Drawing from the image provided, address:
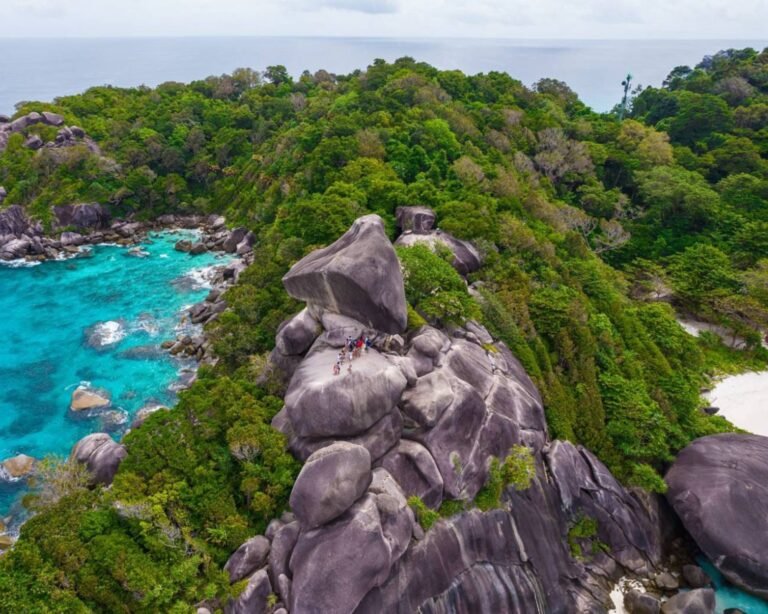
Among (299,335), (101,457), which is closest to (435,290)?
(299,335)

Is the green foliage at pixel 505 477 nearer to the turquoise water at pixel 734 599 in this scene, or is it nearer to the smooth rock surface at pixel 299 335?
the smooth rock surface at pixel 299 335

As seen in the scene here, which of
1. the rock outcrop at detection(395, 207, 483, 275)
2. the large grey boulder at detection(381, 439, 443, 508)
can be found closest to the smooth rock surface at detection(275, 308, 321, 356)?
the large grey boulder at detection(381, 439, 443, 508)

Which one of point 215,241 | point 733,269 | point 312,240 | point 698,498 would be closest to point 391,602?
point 698,498

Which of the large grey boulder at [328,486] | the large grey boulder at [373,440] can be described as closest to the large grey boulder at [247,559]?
the large grey boulder at [328,486]

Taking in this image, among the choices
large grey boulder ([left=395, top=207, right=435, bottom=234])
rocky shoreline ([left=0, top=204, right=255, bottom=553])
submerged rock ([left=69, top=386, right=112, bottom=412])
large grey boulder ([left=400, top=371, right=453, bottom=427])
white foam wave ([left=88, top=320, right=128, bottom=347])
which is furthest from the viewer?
white foam wave ([left=88, top=320, right=128, bottom=347])

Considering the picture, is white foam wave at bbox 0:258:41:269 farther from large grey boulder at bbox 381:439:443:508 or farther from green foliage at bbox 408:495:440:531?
green foliage at bbox 408:495:440:531
